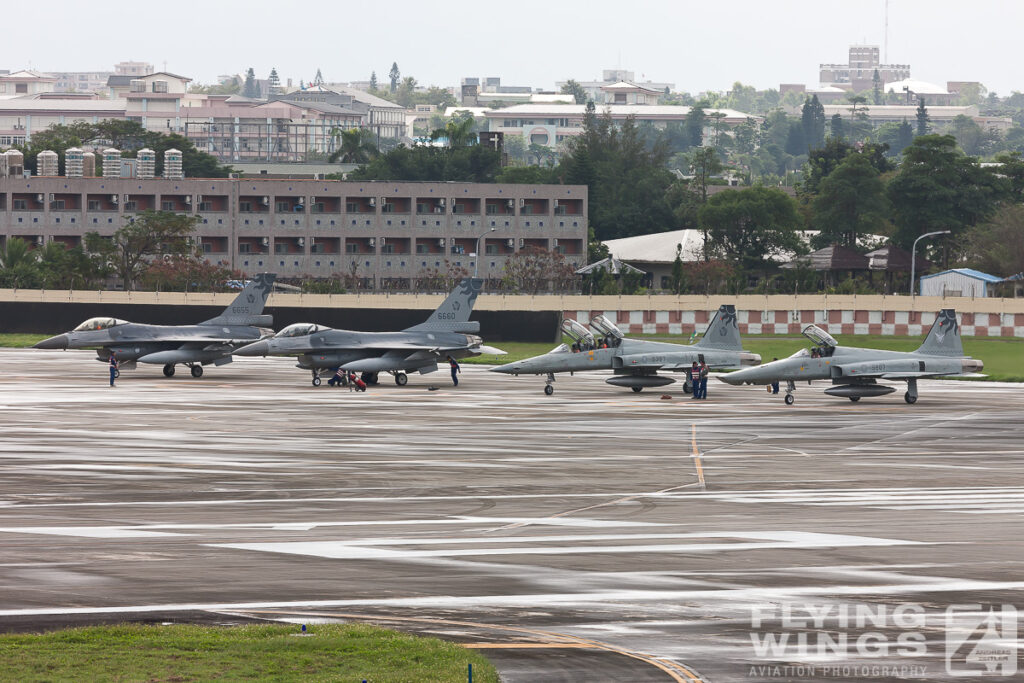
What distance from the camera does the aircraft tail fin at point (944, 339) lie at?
47.8 m

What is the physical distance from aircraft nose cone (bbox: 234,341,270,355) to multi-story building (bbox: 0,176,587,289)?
67.4 metres

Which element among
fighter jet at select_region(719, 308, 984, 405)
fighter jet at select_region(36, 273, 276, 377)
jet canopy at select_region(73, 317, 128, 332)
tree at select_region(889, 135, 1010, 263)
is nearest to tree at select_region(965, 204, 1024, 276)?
tree at select_region(889, 135, 1010, 263)

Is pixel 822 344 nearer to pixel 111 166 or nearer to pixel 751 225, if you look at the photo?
pixel 751 225

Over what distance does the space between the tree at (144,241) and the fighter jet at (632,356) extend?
64799 millimetres

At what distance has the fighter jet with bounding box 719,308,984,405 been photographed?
46.7 m

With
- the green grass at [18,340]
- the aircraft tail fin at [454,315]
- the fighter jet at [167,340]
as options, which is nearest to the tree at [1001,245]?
the aircraft tail fin at [454,315]

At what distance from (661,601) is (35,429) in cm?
2369

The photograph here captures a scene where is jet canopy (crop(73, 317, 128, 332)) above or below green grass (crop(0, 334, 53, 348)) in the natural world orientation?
above

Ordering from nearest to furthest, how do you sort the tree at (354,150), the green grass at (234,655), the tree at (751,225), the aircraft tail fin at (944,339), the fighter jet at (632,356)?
the green grass at (234,655), the aircraft tail fin at (944,339), the fighter jet at (632,356), the tree at (751,225), the tree at (354,150)

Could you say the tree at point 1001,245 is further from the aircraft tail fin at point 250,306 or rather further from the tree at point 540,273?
the aircraft tail fin at point 250,306

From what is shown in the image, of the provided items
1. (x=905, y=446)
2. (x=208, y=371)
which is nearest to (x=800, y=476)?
(x=905, y=446)

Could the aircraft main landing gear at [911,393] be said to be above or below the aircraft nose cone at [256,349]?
below

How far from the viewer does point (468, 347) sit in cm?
5291

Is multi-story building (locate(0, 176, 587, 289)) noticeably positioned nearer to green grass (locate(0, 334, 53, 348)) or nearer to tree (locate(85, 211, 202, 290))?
tree (locate(85, 211, 202, 290))
